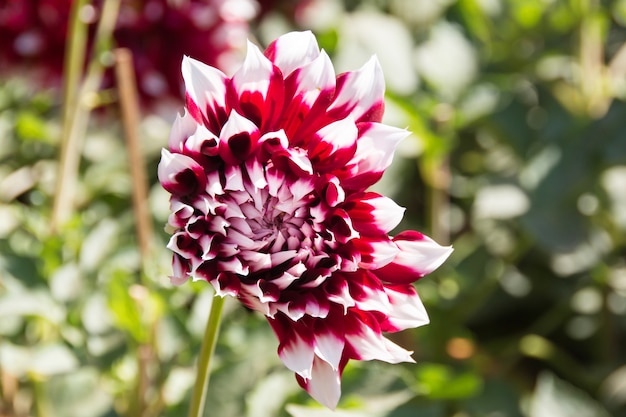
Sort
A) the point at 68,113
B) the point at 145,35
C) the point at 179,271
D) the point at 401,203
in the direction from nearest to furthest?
the point at 179,271
the point at 68,113
the point at 145,35
the point at 401,203

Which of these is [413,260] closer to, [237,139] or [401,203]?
[237,139]

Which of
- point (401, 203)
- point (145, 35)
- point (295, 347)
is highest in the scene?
point (295, 347)

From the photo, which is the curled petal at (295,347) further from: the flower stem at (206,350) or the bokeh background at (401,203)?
the bokeh background at (401,203)

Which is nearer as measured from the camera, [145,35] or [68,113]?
[68,113]

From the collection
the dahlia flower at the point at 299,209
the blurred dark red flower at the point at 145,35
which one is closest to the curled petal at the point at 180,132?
the dahlia flower at the point at 299,209

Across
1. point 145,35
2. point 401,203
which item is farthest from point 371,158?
point 401,203

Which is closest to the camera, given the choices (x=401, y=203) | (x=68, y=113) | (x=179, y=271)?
(x=179, y=271)

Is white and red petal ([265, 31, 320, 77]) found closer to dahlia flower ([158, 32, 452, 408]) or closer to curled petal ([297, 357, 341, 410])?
dahlia flower ([158, 32, 452, 408])

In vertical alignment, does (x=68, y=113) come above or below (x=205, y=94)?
below

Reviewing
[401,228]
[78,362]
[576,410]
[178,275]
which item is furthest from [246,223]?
[401,228]
